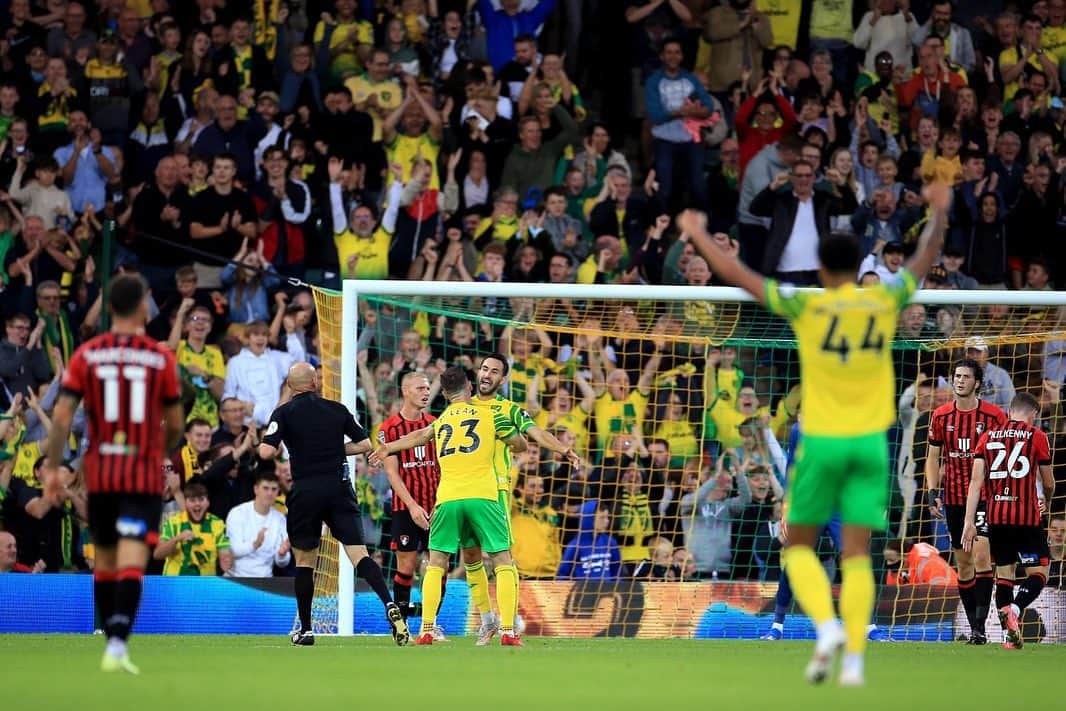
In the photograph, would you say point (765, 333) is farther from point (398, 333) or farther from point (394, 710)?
point (394, 710)

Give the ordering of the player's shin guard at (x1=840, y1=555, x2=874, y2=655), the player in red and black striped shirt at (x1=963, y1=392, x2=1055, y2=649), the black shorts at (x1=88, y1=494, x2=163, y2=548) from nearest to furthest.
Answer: the player's shin guard at (x1=840, y1=555, x2=874, y2=655)
the black shorts at (x1=88, y1=494, x2=163, y2=548)
the player in red and black striped shirt at (x1=963, y1=392, x2=1055, y2=649)

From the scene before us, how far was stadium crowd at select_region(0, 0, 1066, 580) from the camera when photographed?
1662 cm

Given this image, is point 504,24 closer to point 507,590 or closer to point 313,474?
point 313,474

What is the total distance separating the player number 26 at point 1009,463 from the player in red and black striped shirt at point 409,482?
15.4 ft

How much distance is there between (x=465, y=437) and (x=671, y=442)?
488 cm

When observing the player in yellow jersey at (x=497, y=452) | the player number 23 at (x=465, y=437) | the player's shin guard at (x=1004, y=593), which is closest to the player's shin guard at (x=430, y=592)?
the player in yellow jersey at (x=497, y=452)

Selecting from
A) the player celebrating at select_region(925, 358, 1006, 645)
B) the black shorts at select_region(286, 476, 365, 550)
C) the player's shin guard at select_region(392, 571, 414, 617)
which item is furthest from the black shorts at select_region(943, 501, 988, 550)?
the black shorts at select_region(286, 476, 365, 550)

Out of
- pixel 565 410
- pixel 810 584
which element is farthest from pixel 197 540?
pixel 810 584

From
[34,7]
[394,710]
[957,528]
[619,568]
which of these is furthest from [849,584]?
[34,7]

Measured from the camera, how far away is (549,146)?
1938cm

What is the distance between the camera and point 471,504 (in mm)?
12438

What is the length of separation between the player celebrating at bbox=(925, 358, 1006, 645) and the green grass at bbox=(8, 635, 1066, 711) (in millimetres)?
930

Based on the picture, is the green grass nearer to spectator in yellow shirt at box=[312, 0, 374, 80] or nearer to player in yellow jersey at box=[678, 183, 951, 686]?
player in yellow jersey at box=[678, 183, 951, 686]

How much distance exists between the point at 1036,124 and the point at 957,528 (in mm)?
8214
